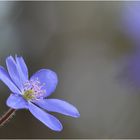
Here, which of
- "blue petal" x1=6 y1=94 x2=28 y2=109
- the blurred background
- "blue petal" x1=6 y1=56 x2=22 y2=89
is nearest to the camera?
"blue petal" x1=6 y1=94 x2=28 y2=109

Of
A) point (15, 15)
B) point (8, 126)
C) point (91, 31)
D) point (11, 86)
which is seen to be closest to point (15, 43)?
point (15, 15)

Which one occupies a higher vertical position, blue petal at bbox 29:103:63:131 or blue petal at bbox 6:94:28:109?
blue petal at bbox 6:94:28:109

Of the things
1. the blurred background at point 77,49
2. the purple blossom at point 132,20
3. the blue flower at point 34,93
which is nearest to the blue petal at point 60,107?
the blue flower at point 34,93

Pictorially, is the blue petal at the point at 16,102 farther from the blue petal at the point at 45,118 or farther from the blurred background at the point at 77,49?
the blurred background at the point at 77,49

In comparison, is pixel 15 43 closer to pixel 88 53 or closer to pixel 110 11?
pixel 88 53

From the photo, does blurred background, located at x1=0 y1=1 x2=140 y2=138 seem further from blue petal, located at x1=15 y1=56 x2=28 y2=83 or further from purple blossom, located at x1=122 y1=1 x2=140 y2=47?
blue petal, located at x1=15 y1=56 x2=28 y2=83

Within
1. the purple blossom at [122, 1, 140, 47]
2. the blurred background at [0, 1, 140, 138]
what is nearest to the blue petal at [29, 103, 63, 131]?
the blurred background at [0, 1, 140, 138]

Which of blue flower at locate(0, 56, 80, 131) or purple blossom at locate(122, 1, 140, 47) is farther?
purple blossom at locate(122, 1, 140, 47)
